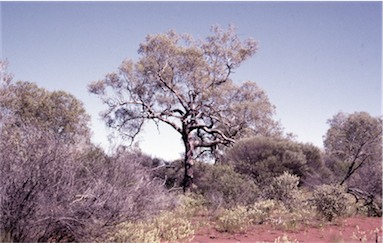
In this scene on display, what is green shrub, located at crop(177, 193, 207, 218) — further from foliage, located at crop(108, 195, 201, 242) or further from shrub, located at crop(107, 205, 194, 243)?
shrub, located at crop(107, 205, 194, 243)

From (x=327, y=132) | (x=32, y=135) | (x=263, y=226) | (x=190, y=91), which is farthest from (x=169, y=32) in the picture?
(x=327, y=132)

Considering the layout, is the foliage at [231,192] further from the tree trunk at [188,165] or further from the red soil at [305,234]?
the tree trunk at [188,165]

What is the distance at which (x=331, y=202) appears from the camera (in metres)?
11.3

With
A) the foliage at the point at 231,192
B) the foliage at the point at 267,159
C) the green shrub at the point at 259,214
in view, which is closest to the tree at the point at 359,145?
the foliage at the point at 267,159

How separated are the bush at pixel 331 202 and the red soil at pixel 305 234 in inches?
18.3

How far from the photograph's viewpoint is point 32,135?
6.66 m

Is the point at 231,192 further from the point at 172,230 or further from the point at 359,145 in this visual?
the point at 359,145

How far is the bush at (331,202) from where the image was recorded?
36.7 ft

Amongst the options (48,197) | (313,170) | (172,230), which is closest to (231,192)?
(172,230)

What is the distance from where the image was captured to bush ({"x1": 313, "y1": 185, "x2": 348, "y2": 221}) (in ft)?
36.7

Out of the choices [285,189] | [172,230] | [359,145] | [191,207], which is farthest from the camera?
[359,145]

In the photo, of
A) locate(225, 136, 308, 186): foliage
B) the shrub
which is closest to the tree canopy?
locate(225, 136, 308, 186): foliage

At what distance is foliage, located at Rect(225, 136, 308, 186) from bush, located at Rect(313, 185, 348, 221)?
8.81ft

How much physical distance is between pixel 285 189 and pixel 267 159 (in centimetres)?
274
